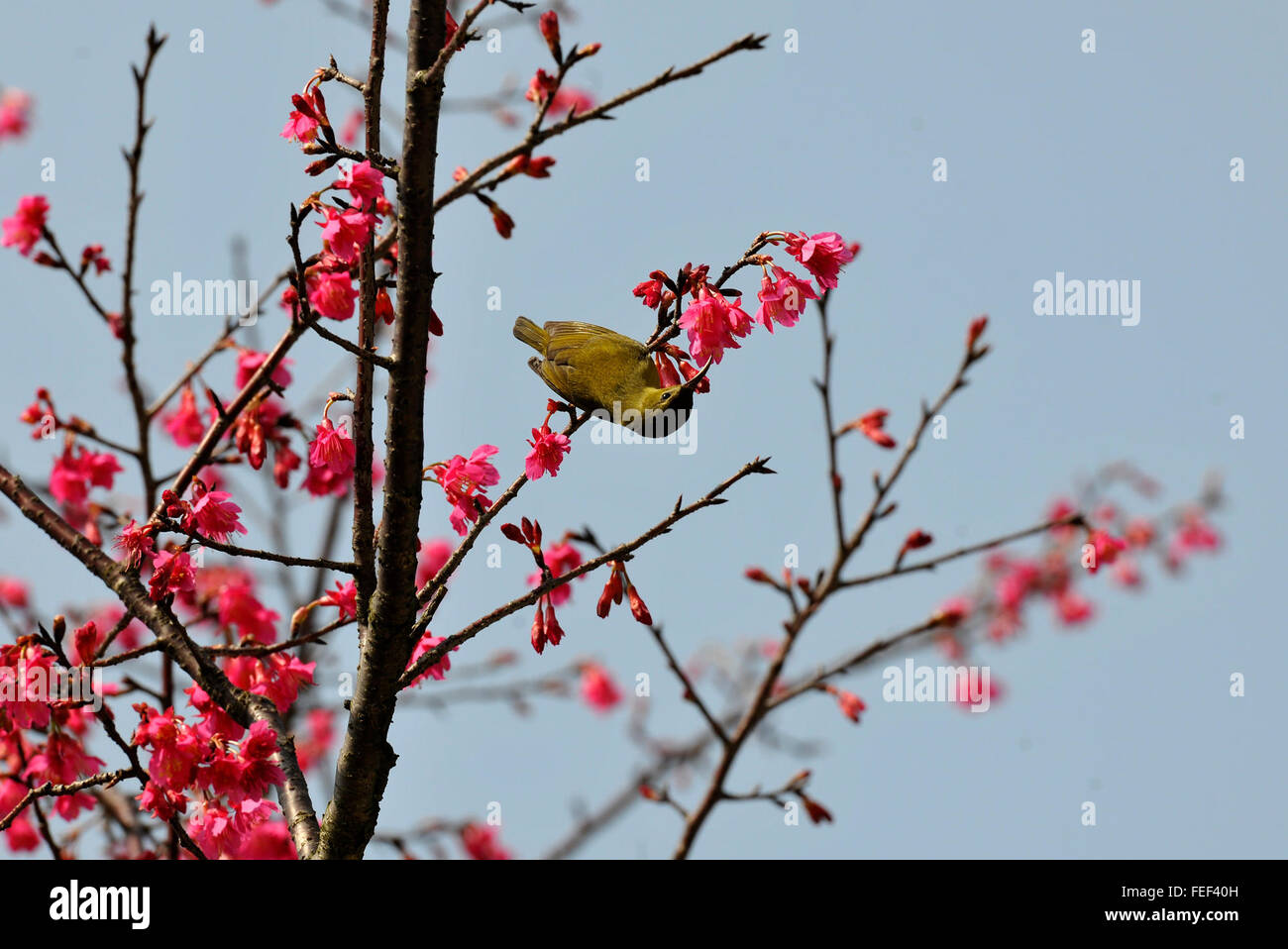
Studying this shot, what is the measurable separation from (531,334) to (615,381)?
2.11 feet

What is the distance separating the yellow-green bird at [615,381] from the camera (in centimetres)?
325

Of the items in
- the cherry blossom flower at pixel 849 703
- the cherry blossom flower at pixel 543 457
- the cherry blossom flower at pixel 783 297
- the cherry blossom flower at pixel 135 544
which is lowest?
the cherry blossom flower at pixel 849 703

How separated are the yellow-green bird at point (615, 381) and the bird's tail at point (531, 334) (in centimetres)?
19

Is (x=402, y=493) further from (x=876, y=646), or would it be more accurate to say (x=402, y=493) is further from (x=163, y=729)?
(x=876, y=646)

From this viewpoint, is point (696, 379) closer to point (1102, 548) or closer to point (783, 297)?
point (783, 297)

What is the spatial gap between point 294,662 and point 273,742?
17.9 inches

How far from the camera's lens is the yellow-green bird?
325 cm

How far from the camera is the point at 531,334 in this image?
12.9ft

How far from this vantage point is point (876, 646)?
4.45 metres

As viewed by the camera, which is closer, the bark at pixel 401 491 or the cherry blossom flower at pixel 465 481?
the bark at pixel 401 491

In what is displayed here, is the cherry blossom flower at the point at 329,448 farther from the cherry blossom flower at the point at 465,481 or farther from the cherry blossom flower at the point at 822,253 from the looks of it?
the cherry blossom flower at the point at 822,253

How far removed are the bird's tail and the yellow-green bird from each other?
185 mm

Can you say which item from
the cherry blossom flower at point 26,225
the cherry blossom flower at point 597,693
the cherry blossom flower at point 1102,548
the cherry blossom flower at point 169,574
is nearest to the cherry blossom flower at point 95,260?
the cherry blossom flower at point 26,225
